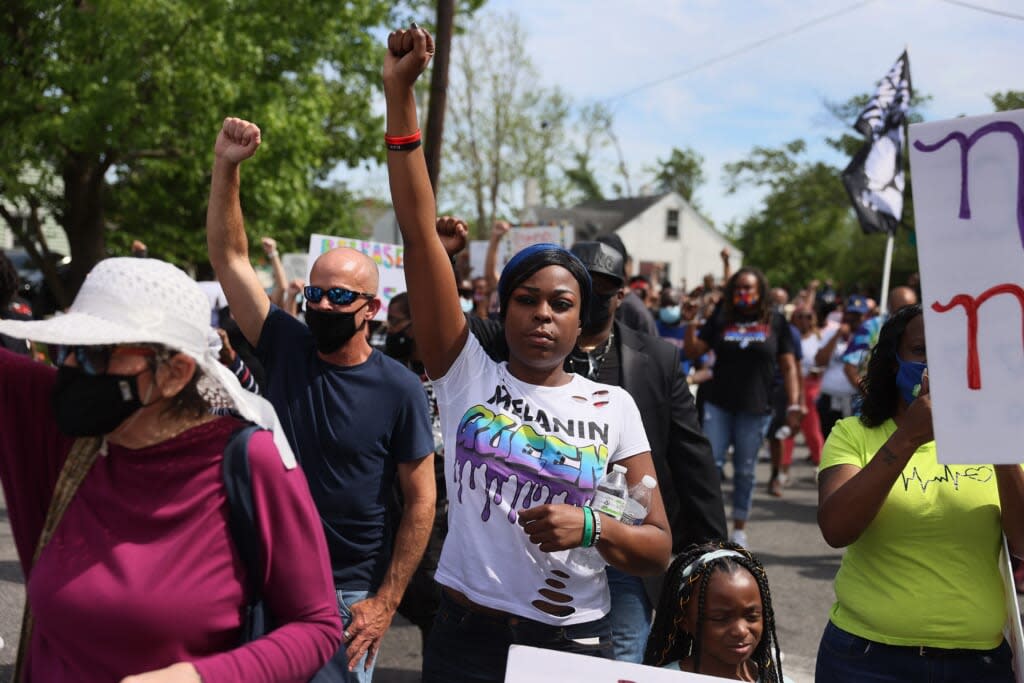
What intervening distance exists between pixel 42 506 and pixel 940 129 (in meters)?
2.01

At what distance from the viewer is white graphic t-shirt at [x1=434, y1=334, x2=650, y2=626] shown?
8.10 feet

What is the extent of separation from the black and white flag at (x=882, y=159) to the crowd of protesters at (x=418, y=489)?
325 inches

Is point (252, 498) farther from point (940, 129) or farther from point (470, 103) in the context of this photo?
point (470, 103)

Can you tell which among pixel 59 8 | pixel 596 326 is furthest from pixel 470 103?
pixel 596 326

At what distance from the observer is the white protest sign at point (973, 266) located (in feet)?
7.27

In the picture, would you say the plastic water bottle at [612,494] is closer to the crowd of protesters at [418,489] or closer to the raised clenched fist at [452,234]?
the crowd of protesters at [418,489]

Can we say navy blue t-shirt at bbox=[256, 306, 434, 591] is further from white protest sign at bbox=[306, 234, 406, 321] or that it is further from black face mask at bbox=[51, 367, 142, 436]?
white protest sign at bbox=[306, 234, 406, 321]

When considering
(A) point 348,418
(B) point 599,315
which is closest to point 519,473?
(A) point 348,418

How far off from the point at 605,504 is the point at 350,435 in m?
1.02

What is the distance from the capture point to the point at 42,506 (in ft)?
6.36

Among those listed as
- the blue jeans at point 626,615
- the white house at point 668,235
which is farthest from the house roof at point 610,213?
the blue jeans at point 626,615

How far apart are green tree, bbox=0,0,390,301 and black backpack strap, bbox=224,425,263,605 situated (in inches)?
575

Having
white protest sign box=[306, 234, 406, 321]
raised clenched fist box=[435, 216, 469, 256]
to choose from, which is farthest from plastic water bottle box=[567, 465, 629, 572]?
white protest sign box=[306, 234, 406, 321]

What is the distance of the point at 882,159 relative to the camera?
11688 millimetres
